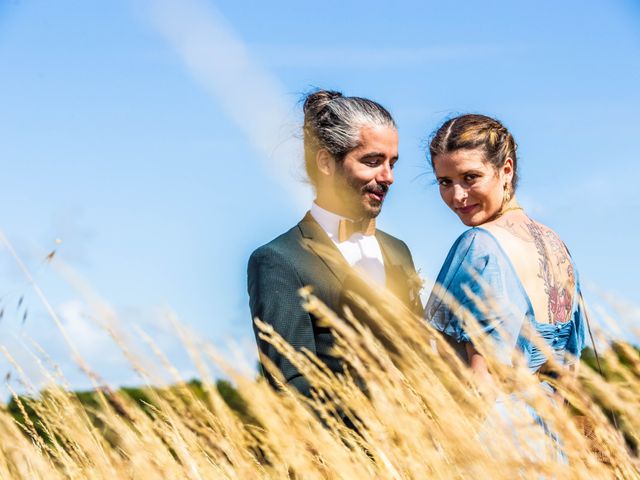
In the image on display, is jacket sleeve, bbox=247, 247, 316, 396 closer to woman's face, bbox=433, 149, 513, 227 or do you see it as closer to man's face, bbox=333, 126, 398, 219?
man's face, bbox=333, 126, 398, 219

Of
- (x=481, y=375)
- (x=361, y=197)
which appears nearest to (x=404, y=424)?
(x=481, y=375)

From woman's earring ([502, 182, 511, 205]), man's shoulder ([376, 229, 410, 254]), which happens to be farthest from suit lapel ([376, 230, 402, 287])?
woman's earring ([502, 182, 511, 205])

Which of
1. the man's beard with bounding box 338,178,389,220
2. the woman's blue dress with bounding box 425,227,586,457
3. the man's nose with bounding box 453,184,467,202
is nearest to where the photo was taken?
the woman's blue dress with bounding box 425,227,586,457

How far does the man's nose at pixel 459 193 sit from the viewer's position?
2727 millimetres

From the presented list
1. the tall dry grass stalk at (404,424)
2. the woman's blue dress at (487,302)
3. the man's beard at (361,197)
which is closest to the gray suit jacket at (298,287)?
the man's beard at (361,197)

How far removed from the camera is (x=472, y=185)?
274cm

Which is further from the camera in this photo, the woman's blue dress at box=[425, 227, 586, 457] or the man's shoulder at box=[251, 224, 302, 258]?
the man's shoulder at box=[251, 224, 302, 258]

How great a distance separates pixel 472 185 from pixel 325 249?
640mm

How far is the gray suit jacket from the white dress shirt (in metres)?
0.05

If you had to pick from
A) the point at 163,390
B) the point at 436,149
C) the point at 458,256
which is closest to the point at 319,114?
the point at 436,149

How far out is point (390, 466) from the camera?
82.4 inches

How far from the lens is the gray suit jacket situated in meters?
2.86

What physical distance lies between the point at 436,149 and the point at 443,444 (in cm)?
113

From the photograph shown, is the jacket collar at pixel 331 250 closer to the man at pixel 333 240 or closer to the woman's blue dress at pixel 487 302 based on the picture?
the man at pixel 333 240
